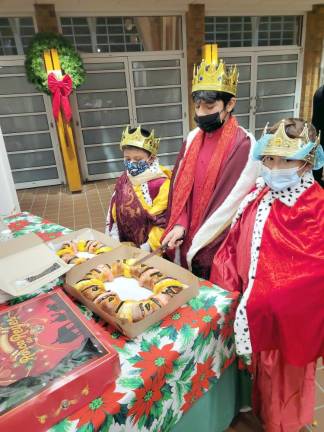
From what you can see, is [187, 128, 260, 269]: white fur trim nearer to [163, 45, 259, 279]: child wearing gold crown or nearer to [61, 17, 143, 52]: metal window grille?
[163, 45, 259, 279]: child wearing gold crown

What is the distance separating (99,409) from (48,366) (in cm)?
15

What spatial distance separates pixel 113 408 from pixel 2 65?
609 centimetres

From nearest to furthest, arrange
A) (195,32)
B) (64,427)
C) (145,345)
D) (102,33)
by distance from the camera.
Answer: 1. (64,427)
2. (145,345)
3. (102,33)
4. (195,32)

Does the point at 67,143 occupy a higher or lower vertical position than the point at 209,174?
lower

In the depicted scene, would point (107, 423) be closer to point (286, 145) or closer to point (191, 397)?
point (191, 397)

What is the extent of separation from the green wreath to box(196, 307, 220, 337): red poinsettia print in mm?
4790

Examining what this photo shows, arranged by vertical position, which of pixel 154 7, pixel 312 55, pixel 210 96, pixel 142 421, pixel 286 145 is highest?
pixel 154 7

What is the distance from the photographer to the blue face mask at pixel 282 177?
Result: 3.66 ft

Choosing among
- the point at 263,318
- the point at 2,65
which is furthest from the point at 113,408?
the point at 2,65

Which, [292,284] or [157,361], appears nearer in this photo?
[157,361]

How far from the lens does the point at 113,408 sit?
686 mm

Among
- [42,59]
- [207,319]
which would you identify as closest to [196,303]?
[207,319]

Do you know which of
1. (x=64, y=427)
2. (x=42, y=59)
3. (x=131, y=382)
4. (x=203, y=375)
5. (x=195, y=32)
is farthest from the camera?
(x=195, y=32)

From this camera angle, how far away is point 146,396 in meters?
0.76
